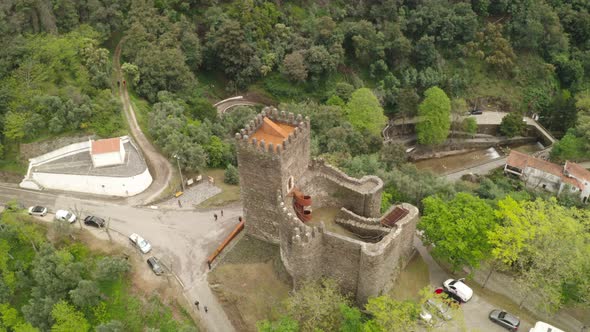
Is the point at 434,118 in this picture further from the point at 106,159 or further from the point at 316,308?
the point at 106,159

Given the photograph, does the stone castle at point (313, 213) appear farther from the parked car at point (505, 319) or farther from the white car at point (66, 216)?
the white car at point (66, 216)

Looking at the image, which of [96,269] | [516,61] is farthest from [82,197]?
[516,61]

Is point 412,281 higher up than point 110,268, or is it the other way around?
point 110,268

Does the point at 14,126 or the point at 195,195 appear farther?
the point at 14,126

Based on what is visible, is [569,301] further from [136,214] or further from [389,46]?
[389,46]

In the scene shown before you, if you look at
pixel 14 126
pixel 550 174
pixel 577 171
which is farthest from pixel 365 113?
pixel 14 126

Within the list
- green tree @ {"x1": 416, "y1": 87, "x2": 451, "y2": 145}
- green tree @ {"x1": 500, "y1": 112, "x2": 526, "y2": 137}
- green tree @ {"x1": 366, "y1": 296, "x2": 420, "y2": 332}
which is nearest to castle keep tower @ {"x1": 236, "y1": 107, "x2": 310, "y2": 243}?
green tree @ {"x1": 366, "y1": 296, "x2": 420, "y2": 332}
